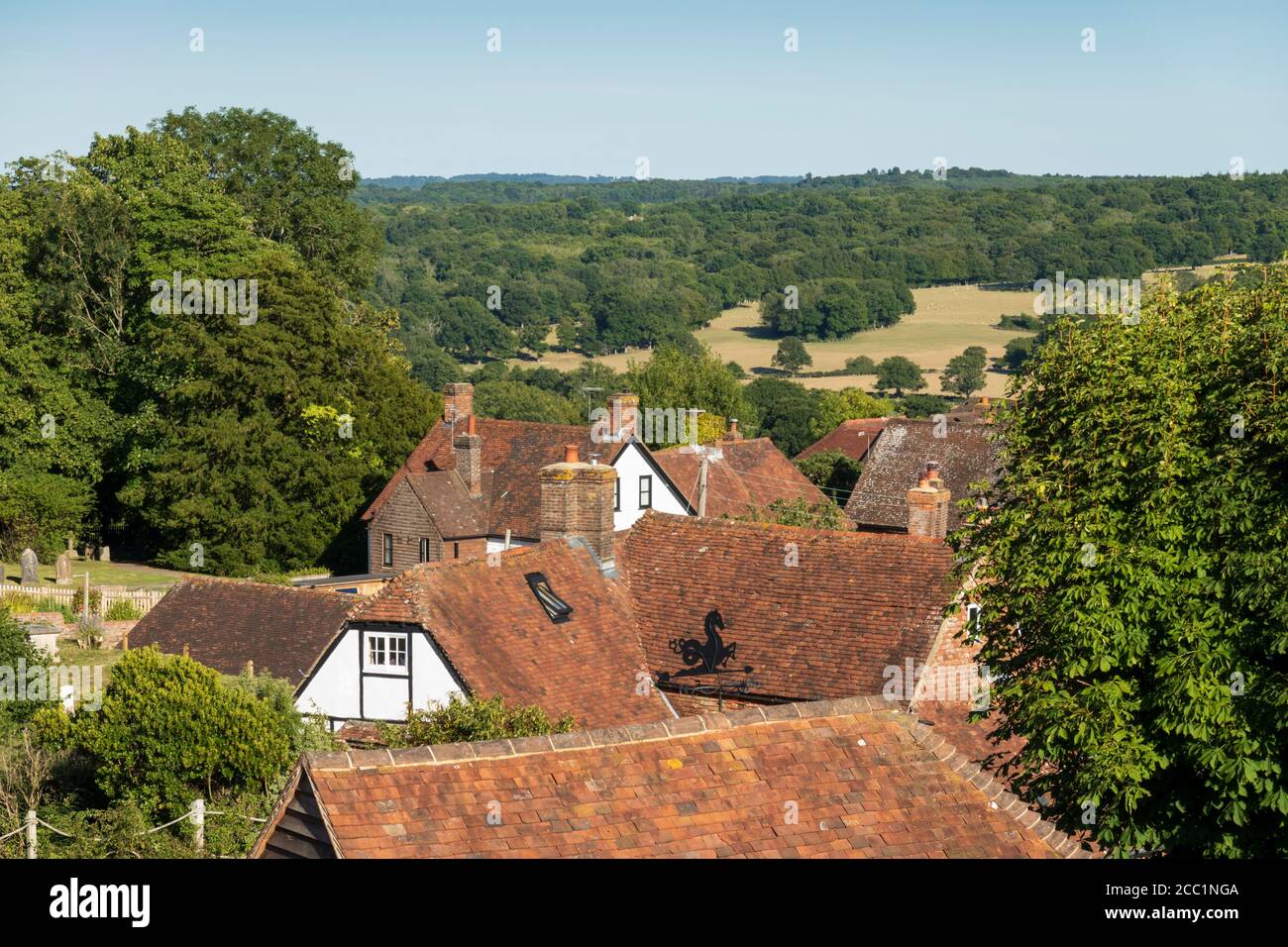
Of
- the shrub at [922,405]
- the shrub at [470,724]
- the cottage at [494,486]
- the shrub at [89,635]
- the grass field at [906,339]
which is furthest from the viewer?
the grass field at [906,339]

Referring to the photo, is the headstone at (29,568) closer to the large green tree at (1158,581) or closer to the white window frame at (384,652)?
the white window frame at (384,652)

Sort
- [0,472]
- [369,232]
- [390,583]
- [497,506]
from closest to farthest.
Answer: [390,583], [497,506], [0,472], [369,232]

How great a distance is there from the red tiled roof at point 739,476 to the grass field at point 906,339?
76909 millimetres

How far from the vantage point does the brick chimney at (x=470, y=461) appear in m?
53.2

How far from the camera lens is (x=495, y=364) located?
494 feet

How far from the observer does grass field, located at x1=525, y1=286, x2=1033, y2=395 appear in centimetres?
14975

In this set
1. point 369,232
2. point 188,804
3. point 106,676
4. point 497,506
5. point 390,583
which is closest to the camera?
point 188,804

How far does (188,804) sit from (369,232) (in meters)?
53.9

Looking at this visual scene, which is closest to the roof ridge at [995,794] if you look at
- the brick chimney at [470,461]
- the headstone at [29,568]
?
the brick chimney at [470,461]

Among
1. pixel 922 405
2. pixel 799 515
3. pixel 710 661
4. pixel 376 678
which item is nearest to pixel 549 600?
pixel 710 661

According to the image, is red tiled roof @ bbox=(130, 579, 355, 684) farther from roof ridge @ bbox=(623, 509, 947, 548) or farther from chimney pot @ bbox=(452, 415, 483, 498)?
chimney pot @ bbox=(452, 415, 483, 498)
